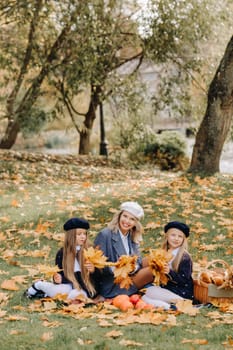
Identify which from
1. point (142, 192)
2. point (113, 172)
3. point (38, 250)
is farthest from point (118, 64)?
point (38, 250)

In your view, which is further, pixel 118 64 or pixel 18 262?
pixel 118 64

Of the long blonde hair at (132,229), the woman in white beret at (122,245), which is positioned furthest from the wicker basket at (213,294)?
the long blonde hair at (132,229)

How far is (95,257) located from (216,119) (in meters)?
7.82

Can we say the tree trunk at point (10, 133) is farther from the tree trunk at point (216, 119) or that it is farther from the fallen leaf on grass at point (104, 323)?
the fallen leaf on grass at point (104, 323)

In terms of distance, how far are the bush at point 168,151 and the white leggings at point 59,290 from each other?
1389 cm

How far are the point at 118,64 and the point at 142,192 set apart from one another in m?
7.91

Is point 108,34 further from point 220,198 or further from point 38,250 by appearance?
point 38,250

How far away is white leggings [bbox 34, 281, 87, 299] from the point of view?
5.50m

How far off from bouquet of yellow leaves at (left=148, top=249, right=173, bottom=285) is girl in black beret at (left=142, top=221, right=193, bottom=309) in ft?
0.17

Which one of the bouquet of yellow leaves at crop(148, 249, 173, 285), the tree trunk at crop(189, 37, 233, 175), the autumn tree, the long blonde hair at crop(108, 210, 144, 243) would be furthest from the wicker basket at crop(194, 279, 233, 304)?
the autumn tree

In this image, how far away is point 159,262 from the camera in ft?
17.5

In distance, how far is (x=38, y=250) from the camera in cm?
750

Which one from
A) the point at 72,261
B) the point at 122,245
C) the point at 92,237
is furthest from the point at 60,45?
the point at 72,261

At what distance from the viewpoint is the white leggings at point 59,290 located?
18.1 ft
